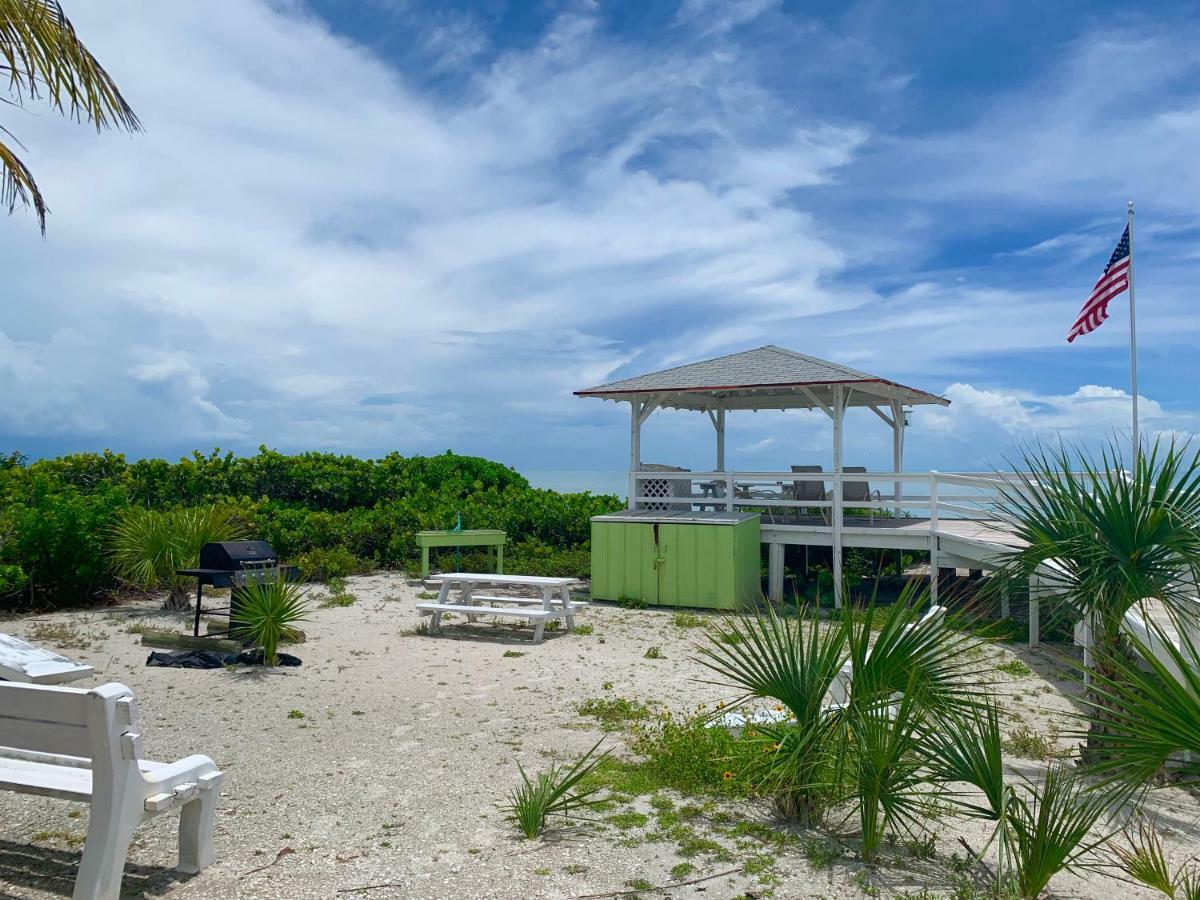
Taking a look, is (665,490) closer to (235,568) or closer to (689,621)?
(689,621)

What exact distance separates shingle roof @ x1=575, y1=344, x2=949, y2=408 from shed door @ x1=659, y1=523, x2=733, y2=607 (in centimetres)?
237

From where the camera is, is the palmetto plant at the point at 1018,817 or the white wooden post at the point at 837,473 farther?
the white wooden post at the point at 837,473

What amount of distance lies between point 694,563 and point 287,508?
881cm

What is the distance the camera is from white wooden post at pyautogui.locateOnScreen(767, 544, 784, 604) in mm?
14711

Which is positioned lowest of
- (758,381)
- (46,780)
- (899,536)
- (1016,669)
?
(1016,669)

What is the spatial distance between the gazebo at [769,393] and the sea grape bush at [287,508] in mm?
3181

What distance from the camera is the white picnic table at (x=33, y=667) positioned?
197 inches

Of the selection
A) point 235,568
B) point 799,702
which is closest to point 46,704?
point 799,702

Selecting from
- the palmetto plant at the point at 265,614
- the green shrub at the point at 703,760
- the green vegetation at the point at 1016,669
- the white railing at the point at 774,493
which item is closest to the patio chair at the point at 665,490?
Result: the white railing at the point at 774,493

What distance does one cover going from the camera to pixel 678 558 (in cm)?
1398

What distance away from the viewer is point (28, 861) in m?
4.11

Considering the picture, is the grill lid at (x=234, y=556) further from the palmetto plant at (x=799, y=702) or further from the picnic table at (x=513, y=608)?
the palmetto plant at (x=799, y=702)

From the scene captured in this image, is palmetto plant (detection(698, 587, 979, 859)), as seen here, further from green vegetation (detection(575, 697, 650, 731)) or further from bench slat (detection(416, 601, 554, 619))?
bench slat (detection(416, 601, 554, 619))

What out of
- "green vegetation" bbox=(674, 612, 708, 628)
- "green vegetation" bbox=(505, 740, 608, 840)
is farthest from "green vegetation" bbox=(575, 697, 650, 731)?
"green vegetation" bbox=(674, 612, 708, 628)
